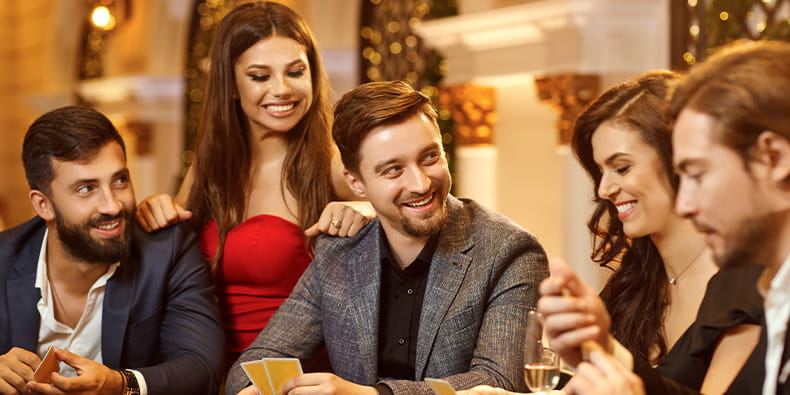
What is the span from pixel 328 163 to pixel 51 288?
98 cm

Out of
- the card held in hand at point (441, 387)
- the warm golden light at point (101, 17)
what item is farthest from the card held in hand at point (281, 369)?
the warm golden light at point (101, 17)

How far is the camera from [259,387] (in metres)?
2.37

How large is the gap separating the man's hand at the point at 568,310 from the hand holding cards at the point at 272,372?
2.47ft

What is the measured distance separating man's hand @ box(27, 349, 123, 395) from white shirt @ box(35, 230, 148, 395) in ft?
1.15

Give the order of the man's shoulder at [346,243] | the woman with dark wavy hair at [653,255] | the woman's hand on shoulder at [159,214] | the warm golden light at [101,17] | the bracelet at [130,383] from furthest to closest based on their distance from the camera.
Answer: the warm golden light at [101,17]
the woman's hand on shoulder at [159,214]
the man's shoulder at [346,243]
the bracelet at [130,383]
the woman with dark wavy hair at [653,255]

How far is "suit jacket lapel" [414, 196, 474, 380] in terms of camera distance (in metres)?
2.53

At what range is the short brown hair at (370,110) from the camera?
2.55 meters

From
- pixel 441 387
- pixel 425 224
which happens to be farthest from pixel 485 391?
pixel 425 224

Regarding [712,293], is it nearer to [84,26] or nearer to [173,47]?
[173,47]

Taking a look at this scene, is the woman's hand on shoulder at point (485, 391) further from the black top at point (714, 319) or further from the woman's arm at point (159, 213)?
the woman's arm at point (159, 213)

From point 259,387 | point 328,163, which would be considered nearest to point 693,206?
point 259,387

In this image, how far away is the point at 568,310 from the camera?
1695mm

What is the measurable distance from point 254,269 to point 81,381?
2.54 ft

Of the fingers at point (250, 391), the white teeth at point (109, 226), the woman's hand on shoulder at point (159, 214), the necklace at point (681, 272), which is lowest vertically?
the fingers at point (250, 391)
